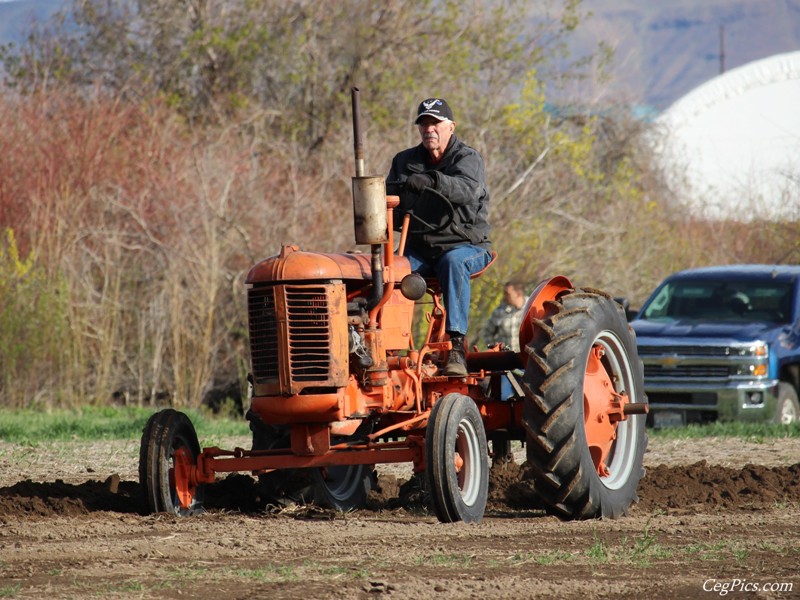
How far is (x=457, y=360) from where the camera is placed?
803 centimetres

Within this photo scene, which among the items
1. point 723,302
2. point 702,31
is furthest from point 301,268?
point 702,31

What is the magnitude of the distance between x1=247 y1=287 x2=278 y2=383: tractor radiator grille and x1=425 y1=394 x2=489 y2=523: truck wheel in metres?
0.91

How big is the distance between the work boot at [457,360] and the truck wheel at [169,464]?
1513mm

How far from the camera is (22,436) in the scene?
1252 centimetres

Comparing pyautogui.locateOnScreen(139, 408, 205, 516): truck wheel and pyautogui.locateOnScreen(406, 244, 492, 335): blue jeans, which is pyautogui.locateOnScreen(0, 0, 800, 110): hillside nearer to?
pyautogui.locateOnScreen(406, 244, 492, 335): blue jeans

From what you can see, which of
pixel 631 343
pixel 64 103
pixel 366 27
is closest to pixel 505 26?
pixel 366 27

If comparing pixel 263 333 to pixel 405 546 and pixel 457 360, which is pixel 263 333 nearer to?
pixel 457 360

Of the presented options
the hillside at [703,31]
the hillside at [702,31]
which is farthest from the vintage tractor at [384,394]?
the hillside at [703,31]

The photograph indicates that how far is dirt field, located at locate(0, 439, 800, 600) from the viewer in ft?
18.6

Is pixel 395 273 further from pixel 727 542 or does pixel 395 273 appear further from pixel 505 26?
pixel 505 26

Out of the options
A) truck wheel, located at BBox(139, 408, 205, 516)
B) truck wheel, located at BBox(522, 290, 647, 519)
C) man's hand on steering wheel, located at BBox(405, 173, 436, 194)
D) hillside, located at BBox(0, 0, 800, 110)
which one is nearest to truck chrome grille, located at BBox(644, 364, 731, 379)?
truck wheel, located at BBox(522, 290, 647, 519)

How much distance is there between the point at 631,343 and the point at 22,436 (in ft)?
19.9

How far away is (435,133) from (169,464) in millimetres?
2470

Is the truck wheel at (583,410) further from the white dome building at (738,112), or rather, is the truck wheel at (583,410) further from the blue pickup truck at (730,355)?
the white dome building at (738,112)
